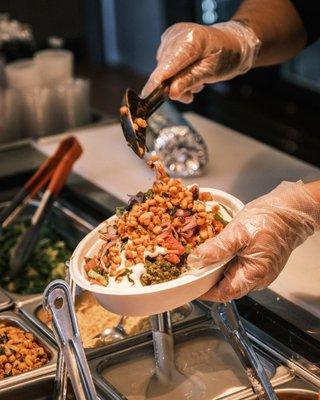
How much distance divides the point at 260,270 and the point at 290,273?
0.34 m

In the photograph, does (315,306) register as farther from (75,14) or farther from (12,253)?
(75,14)

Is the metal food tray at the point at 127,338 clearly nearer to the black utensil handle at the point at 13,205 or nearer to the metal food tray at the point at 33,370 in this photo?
the metal food tray at the point at 33,370

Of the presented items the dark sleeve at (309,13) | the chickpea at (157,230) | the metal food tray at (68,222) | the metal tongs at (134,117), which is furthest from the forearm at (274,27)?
the chickpea at (157,230)

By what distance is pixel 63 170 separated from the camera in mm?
2176

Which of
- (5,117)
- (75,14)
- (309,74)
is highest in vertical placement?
(5,117)

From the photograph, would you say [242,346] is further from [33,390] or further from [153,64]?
[153,64]

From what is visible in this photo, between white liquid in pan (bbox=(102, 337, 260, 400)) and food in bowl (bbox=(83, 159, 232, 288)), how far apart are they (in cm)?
25

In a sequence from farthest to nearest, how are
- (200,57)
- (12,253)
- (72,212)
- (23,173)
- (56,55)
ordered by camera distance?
1. (56,55)
2. (23,173)
3. (72,212)
4. (12,253)
5. (200,57)

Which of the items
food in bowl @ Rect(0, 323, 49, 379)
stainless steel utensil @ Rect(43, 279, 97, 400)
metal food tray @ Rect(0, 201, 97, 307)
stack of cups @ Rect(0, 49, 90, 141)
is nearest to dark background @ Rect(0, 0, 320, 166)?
stack of cups @ Rect(0, 49, 90, 141)

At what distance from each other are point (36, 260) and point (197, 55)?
2.18ft

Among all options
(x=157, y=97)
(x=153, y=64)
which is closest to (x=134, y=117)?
(x=157, y=97)

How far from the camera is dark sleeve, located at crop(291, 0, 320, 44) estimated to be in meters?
2.12

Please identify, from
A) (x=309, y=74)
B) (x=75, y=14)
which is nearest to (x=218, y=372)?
(x=309, y=74)

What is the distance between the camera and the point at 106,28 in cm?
566
